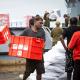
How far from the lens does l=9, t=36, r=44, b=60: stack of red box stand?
10094mm

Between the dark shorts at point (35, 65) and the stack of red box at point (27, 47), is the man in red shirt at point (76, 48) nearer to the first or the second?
the stack of red box at point (27, 47)

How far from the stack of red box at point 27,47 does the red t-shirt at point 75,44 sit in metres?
0.99

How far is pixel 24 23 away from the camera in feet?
75.9

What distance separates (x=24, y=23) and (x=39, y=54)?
13.0 m

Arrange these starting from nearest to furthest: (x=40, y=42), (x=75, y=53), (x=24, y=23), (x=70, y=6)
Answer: (x=75, y=53) → (x=40, y=42) → (x=24, y=23) → (x=70, y=6)

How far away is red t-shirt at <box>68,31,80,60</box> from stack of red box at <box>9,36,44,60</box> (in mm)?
992

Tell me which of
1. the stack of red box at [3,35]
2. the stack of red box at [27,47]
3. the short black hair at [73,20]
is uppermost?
the short black hair at [73,20]

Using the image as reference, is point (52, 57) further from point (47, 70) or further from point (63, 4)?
point (63, 4)

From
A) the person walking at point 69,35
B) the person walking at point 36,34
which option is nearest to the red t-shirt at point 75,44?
the person walking at point 69,35

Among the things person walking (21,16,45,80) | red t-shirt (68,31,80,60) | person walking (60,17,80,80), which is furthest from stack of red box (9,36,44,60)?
red t-shirt (68,31,80,60)

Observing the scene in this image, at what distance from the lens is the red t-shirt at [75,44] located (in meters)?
9.28

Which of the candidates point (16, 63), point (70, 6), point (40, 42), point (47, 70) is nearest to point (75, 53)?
point (40, 42)

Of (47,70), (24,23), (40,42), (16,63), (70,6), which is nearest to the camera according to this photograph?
(40,42)

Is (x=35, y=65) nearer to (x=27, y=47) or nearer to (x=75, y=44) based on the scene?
(x=27, y=47)
